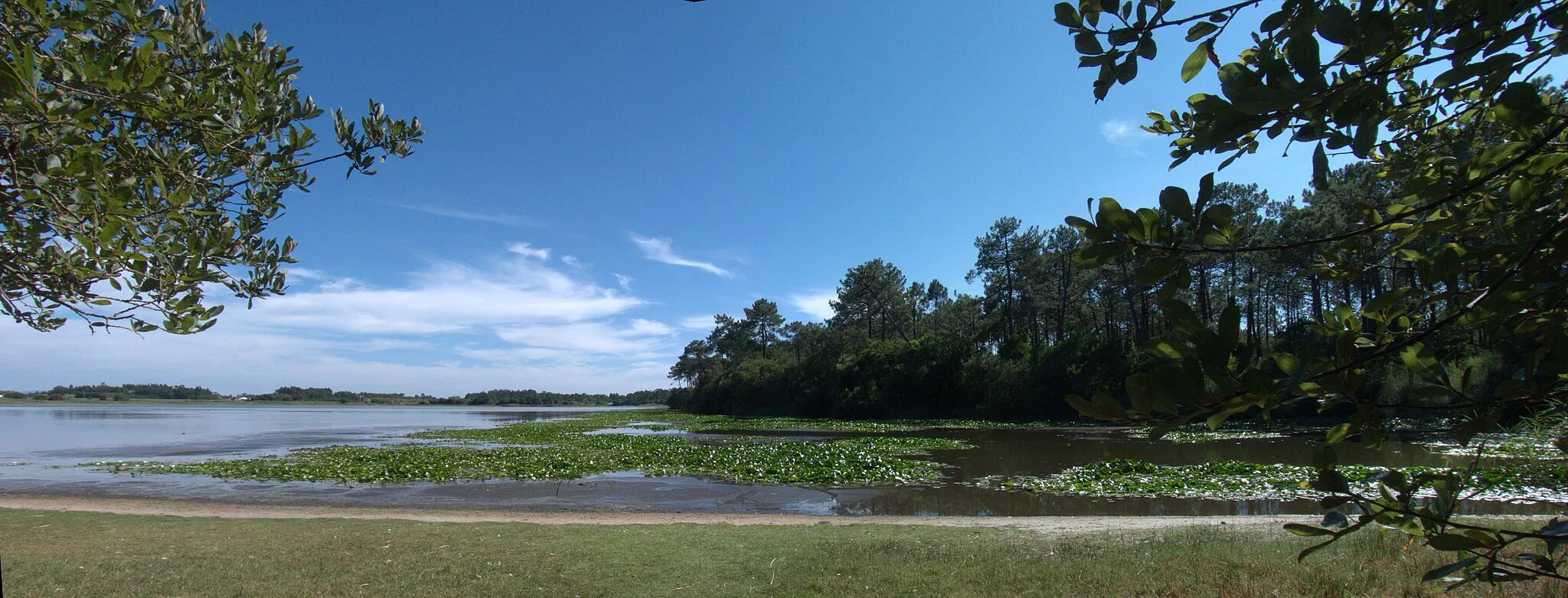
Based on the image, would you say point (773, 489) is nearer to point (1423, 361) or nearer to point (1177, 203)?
point (1423, 361)

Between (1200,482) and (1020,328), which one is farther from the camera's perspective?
(1020,328)

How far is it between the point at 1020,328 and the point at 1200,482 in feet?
148

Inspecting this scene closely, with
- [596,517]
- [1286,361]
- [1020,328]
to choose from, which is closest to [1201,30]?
[1286,361]

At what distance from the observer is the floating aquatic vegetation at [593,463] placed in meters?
18.7

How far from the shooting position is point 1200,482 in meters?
14.6

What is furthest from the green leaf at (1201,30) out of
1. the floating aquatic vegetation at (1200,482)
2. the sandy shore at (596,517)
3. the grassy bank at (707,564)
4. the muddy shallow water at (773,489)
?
the floating aquatic vegetation at (1200,482)

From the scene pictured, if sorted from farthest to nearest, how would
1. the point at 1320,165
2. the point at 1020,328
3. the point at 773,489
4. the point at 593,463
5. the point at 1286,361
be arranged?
the point at 1020,328
the point at 593,463
the point at 773,489
the point at 1320,165
the point at 1286,361

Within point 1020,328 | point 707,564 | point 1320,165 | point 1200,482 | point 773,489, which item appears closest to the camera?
Result: point 1320,165

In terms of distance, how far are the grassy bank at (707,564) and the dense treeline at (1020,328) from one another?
63.7 feet

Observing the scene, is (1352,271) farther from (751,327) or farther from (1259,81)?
(751,327)

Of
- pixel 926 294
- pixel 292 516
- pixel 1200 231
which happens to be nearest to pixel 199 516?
pixel 292 516

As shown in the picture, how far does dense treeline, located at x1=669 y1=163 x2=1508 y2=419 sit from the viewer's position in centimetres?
3628

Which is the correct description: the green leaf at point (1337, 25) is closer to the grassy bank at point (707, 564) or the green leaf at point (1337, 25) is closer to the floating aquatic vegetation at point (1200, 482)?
the grassy bank at point (707, 564)

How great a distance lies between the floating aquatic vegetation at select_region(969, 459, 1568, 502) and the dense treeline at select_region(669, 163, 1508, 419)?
9.37 metres
